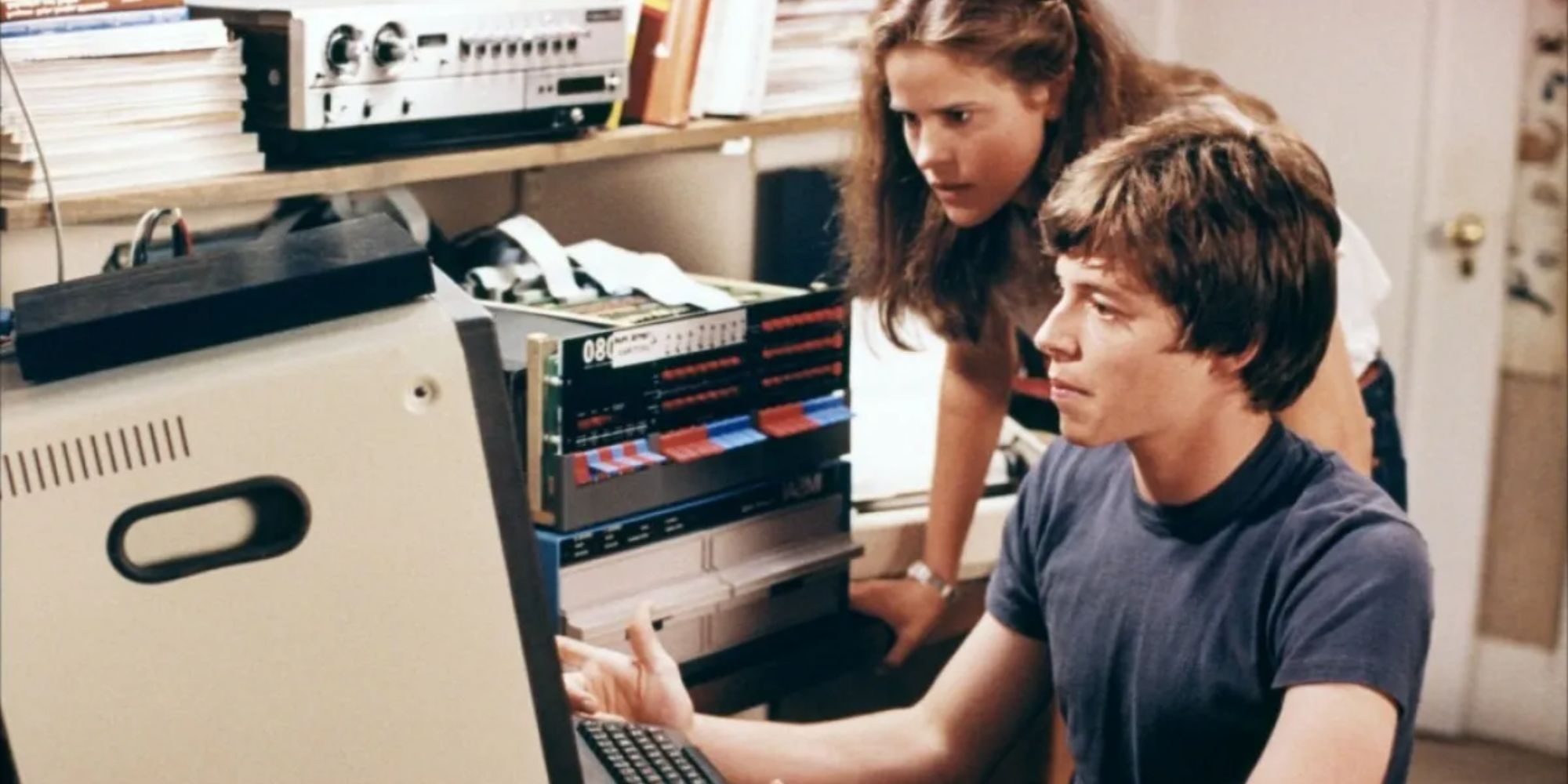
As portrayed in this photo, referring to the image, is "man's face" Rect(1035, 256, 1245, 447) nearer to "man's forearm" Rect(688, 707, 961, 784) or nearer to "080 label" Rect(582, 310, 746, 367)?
"man's forearm" Rect(688, 707, 961, 784)

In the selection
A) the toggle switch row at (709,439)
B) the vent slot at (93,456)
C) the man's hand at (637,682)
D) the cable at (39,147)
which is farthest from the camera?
the toggle switch row at (709,439)

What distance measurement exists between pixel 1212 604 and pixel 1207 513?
0.07 m

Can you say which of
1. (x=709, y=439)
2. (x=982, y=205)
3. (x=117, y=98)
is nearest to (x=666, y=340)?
(x=709, y=439)

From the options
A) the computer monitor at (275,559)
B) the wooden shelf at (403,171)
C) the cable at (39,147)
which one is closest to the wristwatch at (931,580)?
the wooden shelf at (403,171)

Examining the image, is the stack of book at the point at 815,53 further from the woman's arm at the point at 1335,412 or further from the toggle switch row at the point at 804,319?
the woman's arm at the point at 1335,412

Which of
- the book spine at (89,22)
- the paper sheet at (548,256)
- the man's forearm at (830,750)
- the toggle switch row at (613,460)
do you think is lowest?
the man's forearm at (830,750)

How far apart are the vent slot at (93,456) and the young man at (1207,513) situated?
2.42 ft

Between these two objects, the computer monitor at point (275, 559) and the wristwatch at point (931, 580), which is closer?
the computer monitor at point (275, 559)

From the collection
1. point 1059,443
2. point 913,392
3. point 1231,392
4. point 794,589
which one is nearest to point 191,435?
point 1231,392

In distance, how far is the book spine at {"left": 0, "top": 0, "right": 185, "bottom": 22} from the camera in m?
1.59

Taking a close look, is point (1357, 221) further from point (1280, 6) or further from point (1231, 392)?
point (1231, 392)

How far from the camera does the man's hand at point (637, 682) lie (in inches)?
56.3

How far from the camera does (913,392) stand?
2.43 metres

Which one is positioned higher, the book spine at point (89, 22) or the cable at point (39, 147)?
the book spine at point (89, 22)
